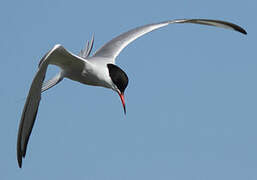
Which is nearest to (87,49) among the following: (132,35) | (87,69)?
(132,35)

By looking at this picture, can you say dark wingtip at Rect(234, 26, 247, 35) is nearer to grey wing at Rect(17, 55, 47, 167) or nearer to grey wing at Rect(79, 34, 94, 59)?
grey wing at Rect(79, 34, 94, 59)

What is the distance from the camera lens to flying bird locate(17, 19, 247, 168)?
620 centimetres

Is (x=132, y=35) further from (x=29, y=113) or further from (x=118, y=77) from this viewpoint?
(x=29, y=113)

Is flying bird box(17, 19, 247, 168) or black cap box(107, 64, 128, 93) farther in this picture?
black cap box(107, 64, 128, 93)

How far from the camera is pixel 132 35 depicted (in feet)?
29.9

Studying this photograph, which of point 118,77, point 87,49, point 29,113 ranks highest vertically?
point 87,49

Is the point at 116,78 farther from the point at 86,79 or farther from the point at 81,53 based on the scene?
the point at 81,53

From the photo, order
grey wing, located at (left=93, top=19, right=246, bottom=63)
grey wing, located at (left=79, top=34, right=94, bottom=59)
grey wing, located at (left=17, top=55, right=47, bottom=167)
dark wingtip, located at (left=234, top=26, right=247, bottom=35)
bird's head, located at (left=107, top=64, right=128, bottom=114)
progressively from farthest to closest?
grey wing, located at (left=79, top=34, right=94, bottom=59) < grey wing, located at (left=93, top=19, right=246, bottom=63) < dark wingtip, located at (left=234, top=26, right=247, bottom=35) < bird's head, located at (left=107, top=64, right=128, bottom=114) < grey wing, located at (left=17, top=55, right=47, bottom=167)

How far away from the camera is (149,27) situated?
30.0 ft

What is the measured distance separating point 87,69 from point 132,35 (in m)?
1.70

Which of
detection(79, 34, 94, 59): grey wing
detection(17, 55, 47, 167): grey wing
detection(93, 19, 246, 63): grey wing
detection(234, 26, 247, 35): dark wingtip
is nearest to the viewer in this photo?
detection(17, 55, 47, 167): grey wing

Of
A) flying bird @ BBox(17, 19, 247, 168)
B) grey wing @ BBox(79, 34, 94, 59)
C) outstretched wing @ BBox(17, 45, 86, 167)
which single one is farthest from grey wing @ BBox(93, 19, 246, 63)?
outstretched wing @ BBox(17, 45, 86, 167)

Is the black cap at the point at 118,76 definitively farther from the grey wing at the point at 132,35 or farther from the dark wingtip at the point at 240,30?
the dark wingtip at the point at 240,30

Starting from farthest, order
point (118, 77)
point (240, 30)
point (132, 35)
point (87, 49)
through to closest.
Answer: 1. point (87, 49)
2. point (132, 35)
3. point (240, 30)
4. point (118, 77)
